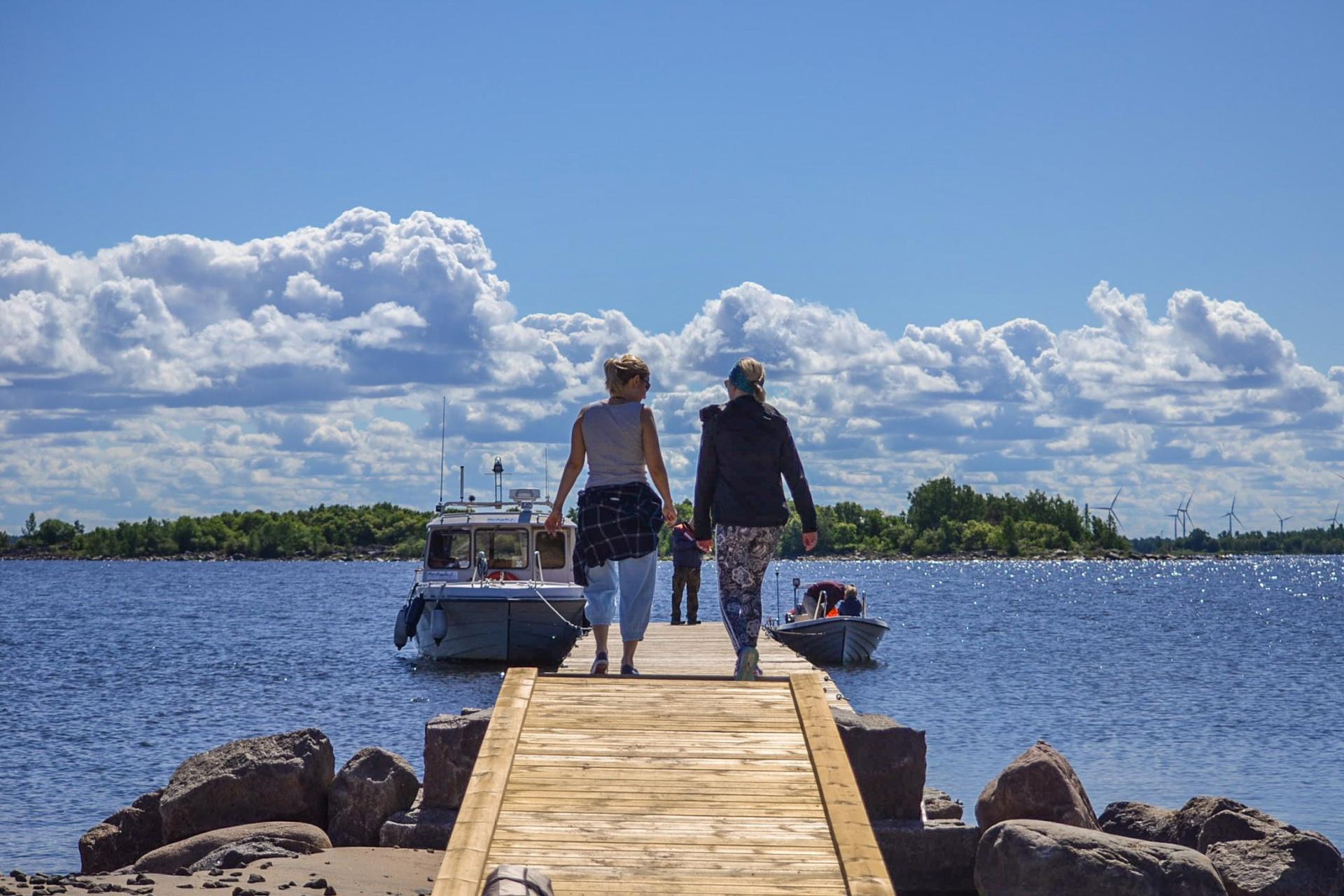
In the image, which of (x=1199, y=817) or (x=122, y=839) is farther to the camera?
(x=122, y=839)

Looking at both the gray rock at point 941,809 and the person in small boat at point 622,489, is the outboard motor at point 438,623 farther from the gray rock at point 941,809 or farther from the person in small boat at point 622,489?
the person in small boat at point 622,489

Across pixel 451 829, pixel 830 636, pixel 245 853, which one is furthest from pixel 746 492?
pixel 830 636

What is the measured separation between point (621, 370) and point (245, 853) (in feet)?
13.5

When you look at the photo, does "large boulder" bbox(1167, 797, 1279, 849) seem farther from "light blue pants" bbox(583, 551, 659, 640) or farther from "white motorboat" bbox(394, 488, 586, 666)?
"white motorboat" bbox(394, 488, 586, 666)

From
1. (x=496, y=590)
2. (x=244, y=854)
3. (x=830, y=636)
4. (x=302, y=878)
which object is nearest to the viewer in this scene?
(x=302, y=878)

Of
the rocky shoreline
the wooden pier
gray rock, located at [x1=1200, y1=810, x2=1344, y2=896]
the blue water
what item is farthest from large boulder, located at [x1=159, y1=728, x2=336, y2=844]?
gray rock, located at [x1=1200, y1=810, x2=1344, y2=896]

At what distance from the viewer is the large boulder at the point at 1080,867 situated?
29.7ft

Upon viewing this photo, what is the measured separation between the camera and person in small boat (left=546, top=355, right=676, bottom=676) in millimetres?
9914

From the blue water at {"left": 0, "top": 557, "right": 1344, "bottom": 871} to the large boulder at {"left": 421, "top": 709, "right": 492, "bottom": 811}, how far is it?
6156 millimetres

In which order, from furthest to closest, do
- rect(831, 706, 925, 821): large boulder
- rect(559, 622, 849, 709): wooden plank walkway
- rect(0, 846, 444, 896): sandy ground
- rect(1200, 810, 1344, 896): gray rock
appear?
rect(559, 622, 849, 709): wooden plank walkway, rect(1200, 810, 1344, 896): gray rock, rect(831, 706, 925, 821): large boulder, rect(0, 846, 444, 896): sandy ground

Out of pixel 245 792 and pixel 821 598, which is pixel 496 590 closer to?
pixel 821 598

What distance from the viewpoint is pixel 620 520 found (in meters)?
10.0

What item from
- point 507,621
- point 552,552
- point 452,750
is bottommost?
point 507,621

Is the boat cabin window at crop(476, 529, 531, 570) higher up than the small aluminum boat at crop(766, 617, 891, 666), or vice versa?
the boat cabin window at crop(476, 529, 531, 570)
